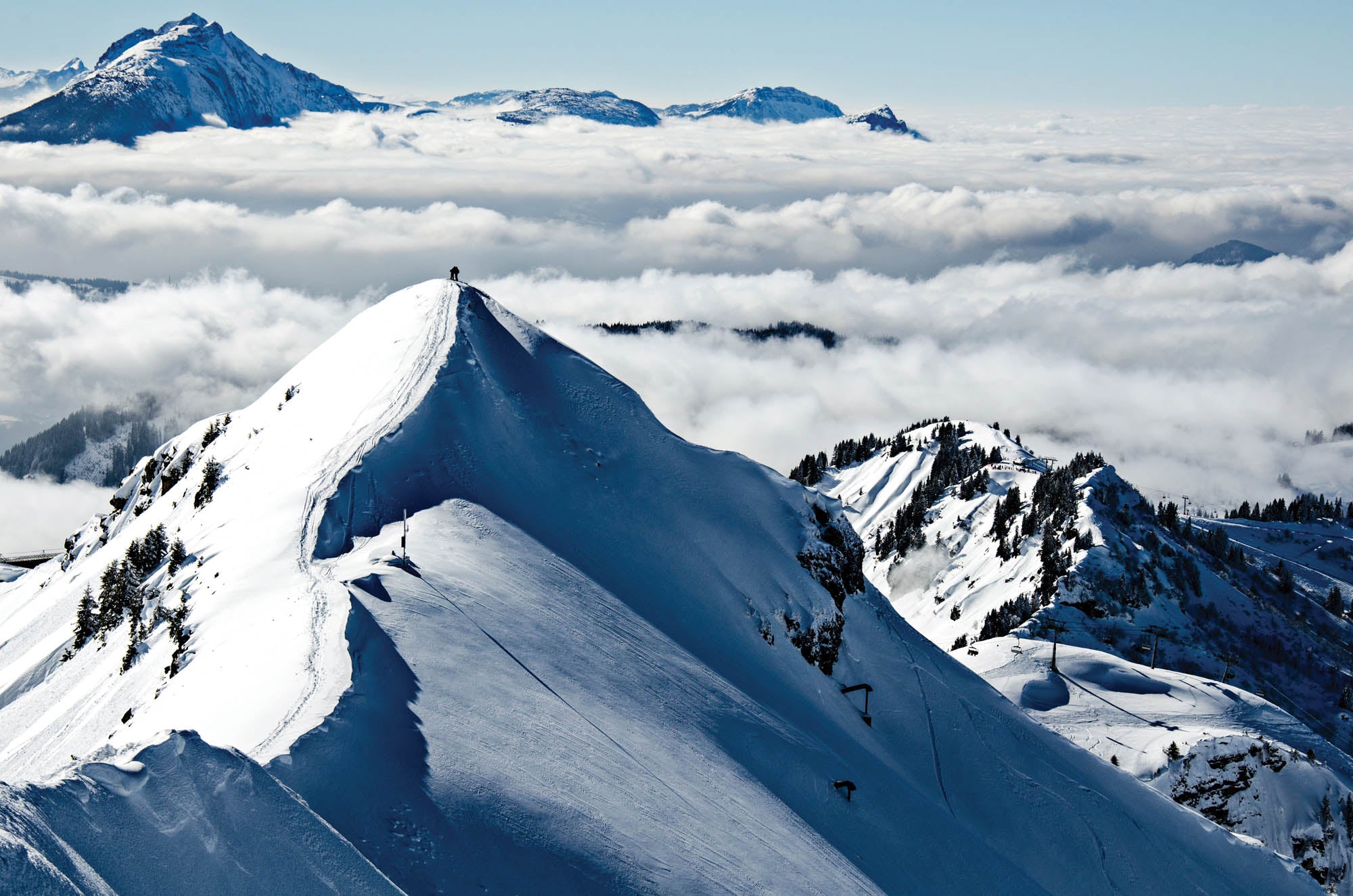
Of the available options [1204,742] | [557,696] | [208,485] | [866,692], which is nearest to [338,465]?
[208,485]

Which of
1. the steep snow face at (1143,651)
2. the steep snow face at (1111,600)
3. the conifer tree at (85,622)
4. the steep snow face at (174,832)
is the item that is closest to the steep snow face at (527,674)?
the steep snow face at (174,832)

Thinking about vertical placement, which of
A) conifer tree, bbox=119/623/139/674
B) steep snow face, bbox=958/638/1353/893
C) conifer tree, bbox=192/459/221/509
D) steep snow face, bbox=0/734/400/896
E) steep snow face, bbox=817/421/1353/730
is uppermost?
steep snow face, bbox=0/734/400/896

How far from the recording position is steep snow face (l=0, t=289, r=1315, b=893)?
26.7m

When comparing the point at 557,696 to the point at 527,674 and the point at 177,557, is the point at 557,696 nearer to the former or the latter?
the point at 527,674

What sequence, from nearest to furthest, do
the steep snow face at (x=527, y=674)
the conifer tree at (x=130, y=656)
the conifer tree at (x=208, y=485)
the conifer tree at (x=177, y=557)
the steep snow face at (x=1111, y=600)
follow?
the steep snow face at (x=527, y=674) < the conifer tree at (x=130, y=656) < the conifer tree at (x=177, y=557) < the conifer tree at (x=208, y=485) < the steep snow face at (x=1111, y=600)

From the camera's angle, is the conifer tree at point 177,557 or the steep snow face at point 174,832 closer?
the steep snow face at point 174,832

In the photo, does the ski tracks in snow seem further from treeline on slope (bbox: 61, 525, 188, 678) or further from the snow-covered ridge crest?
treeline on slope (bbox: 61, 525, 188, 678)

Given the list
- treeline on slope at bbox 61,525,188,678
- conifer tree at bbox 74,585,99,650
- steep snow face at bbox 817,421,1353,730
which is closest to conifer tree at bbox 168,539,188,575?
treeline on slope at bbox 61,525,188,678

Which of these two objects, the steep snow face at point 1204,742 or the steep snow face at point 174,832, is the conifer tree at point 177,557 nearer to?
the steep snow face at point 174,832

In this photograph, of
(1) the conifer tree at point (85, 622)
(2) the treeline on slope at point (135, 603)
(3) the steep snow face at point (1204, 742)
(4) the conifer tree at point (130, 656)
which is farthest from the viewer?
(3) the steep snow face at point (1204, 742)

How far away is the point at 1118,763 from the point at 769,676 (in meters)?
55.2

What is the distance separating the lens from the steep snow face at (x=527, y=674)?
26703mm

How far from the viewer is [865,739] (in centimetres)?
5716

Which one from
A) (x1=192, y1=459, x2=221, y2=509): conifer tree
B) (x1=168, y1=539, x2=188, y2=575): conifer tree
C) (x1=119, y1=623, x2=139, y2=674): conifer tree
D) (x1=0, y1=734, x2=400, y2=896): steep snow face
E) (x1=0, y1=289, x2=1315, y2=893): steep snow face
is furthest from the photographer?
(x1=192, y1=459, x2=221, y2=509): conifer tree
